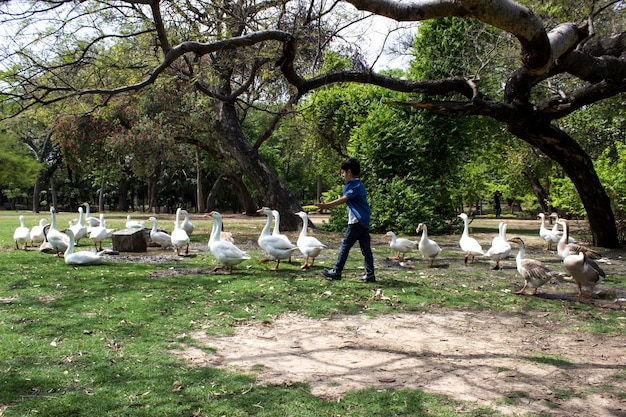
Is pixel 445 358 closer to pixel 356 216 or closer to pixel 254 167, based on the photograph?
pixel 356 216

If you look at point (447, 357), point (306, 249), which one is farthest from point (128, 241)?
point (447, 357)

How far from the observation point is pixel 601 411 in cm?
370

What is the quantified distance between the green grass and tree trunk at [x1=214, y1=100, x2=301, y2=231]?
743 centimetres

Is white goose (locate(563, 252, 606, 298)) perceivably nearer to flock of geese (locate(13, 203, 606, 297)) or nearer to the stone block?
flock of geese (locate(13, 203, 606, 297))

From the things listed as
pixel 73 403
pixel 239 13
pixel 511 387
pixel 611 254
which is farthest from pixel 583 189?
pixel 73 403

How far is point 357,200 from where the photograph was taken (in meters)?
8.53

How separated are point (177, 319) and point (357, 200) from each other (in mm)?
3699

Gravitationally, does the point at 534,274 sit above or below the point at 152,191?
below

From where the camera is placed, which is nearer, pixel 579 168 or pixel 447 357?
pixel 447 357

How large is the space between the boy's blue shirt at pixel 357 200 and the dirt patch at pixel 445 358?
90.8 inches

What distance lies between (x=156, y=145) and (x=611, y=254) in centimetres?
2203

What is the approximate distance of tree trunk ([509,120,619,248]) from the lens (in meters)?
12.7

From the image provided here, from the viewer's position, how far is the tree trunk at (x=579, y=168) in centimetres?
1271

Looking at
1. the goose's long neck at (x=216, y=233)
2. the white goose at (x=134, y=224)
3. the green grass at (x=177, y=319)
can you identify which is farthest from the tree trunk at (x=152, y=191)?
the goose's long neck at (x=216, y=233)
